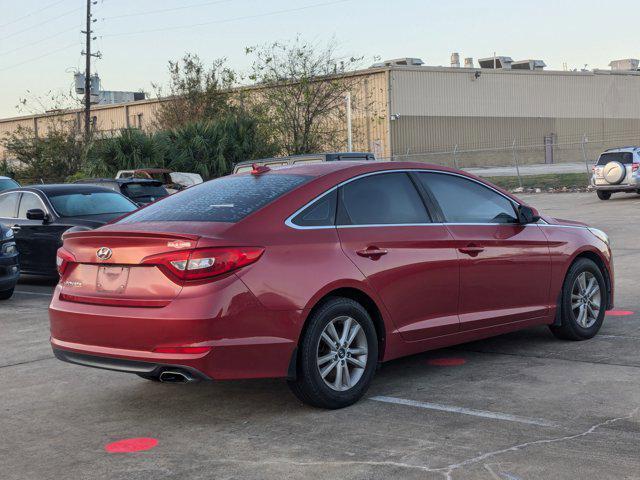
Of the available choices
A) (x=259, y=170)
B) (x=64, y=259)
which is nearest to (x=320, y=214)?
(x=259, y=170)

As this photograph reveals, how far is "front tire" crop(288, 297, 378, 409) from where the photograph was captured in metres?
5.66

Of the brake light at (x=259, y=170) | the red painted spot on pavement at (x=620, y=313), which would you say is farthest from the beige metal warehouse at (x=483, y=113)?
the brake light at (x=259, y=170)

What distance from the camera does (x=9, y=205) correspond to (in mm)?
14242

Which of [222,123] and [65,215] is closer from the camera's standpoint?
[65,215]

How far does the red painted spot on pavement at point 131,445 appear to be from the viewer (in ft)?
16.9

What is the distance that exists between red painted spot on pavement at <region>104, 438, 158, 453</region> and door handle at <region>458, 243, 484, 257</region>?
2621 mm

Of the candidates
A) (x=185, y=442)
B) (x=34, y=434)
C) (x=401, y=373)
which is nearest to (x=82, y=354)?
(x=34, y=434)

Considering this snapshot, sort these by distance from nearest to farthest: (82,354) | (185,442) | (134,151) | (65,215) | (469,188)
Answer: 1. (185,442)
2. (82,354)
3. (469,188)
4. (65,215)
5. (134,151)

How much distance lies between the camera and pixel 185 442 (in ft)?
17.3

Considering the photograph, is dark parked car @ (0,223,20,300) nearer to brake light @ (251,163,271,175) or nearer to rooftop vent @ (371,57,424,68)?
brake light @ (251,163,271,175)

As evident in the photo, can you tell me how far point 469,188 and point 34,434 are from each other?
141 inches

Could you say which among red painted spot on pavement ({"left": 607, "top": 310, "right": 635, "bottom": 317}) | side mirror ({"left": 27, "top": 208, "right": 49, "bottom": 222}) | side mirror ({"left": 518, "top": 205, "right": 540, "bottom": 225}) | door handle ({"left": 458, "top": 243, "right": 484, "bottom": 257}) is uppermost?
side mirror ({"left": 518, "top": 205, "right": 540, "bottom": 225})

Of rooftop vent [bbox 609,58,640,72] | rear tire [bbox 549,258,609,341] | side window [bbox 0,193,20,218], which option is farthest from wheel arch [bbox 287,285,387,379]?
rooftop vent [bbox 609,58,640,72]

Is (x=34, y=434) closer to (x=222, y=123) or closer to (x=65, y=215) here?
(x=65, y=215)
